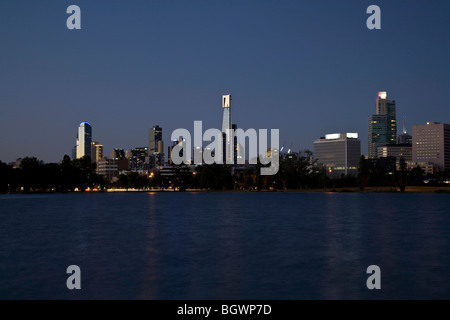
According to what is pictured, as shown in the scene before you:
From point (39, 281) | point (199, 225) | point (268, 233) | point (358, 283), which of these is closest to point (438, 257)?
point (358, 283)

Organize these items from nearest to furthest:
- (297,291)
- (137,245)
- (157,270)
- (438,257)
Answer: (297,291) < (157,270) < (438,257) < (137,245)

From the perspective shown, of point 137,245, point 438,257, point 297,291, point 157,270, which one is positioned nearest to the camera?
point 297,291

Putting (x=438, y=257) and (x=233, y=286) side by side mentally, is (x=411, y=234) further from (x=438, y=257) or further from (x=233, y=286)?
(x=233, y=286)

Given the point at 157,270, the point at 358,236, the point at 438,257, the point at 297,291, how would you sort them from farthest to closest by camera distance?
the point at 358,236 → the point at 438,257 → the point at 157,270 → the point at 297,291

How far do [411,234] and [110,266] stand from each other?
38.4 meters

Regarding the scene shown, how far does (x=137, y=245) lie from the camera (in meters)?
47.5

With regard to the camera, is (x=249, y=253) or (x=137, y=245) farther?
(x=137, y=245)

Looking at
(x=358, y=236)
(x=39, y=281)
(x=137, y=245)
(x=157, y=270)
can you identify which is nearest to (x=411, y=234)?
(x=358, y=236)

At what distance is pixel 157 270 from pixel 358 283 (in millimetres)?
13374

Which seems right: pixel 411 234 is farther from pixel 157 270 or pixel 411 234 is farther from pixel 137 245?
pixel 157 270
